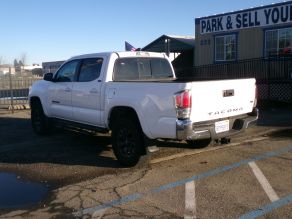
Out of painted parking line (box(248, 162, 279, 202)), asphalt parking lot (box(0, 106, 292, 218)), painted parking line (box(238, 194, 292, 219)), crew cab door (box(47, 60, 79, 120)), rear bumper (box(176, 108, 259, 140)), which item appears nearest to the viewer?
painted parking line (box(238, 194, 292, 219))

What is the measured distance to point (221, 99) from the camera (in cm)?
663

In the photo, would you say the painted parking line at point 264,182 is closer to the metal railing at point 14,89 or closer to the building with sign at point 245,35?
the metal railing at point 14,89

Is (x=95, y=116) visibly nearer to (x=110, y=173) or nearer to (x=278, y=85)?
(x=110, y=173)

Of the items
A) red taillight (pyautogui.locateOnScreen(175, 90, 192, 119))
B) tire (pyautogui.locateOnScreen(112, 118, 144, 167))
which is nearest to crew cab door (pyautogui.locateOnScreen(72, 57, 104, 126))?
tire (pyautogui.locateOnScreen(112, 118, 144, 167))

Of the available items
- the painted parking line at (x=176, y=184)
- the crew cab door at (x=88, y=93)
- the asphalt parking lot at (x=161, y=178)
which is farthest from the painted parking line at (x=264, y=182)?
the crew cab door at (x=88, y=93)

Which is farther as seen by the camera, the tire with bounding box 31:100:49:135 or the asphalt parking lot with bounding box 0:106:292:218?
the tire with bounding box 31:100:49:135

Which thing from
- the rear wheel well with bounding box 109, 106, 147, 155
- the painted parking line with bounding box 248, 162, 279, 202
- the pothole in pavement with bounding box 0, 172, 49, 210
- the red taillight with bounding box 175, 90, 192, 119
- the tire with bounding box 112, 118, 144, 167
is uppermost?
the red taillight with bounding box 175, 90, 192, 119

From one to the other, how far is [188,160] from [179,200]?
2.17 m

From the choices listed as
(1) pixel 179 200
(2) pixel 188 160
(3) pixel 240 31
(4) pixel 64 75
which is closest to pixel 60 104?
(4) pixel 64 75

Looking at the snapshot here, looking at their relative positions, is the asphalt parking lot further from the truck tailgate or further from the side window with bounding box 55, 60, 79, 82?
the side window with bounding box 55, 60, 79, 82

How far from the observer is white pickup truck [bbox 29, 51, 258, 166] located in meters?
6.18

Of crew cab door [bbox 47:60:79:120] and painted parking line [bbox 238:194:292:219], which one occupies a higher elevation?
crew cab door [bbox 47:60:79:120]

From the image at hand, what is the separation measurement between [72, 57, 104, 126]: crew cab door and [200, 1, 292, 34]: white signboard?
546 inches

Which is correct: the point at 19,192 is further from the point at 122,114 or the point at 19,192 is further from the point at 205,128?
the point at 205,128
